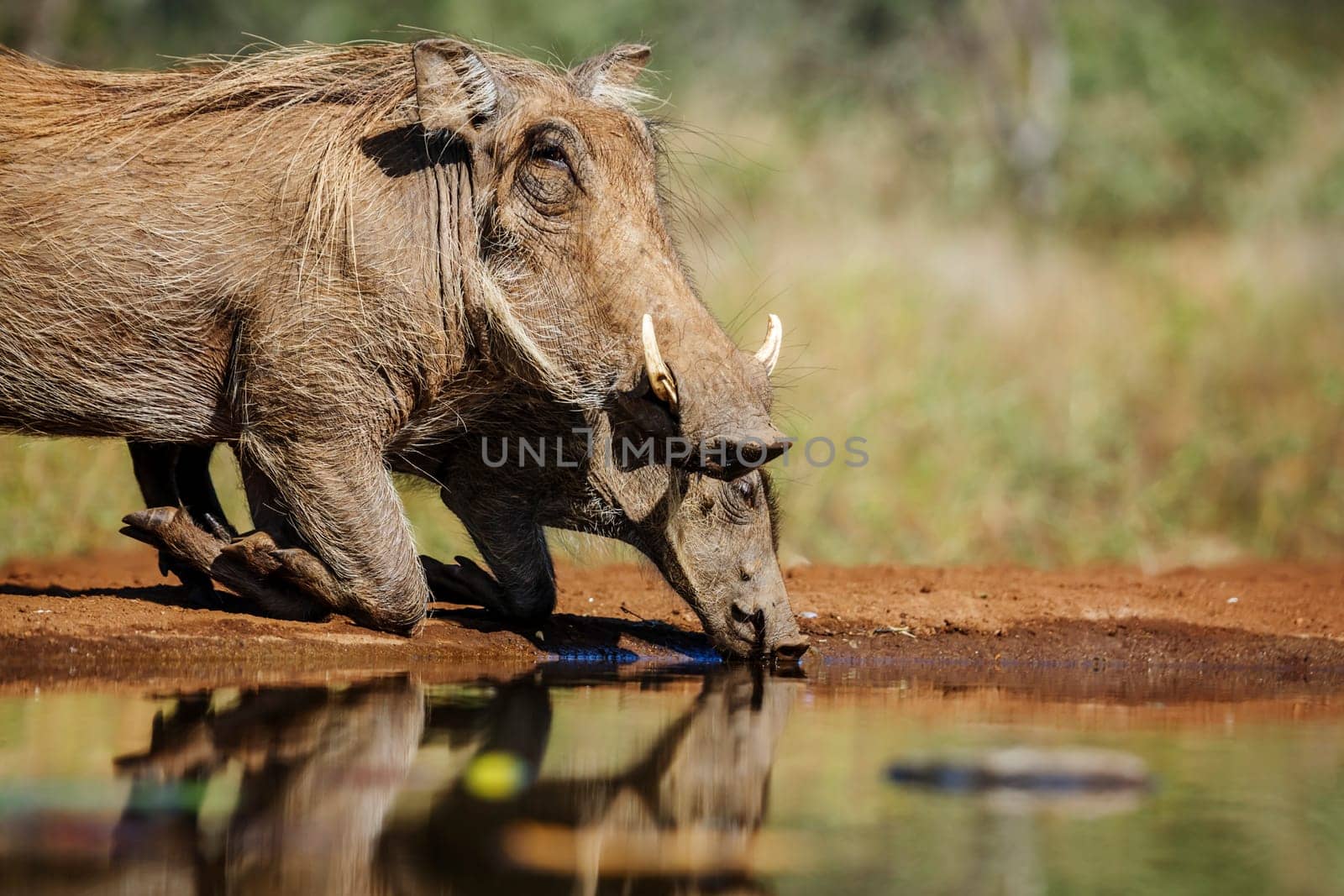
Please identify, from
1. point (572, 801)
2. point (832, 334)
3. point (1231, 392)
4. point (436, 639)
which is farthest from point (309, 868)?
point (1231, 392)

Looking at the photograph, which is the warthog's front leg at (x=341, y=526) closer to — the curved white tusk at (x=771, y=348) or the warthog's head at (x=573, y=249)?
the warthog's head at (x=573, y=249)

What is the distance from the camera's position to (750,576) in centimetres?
507

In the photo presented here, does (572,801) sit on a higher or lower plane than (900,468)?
lower

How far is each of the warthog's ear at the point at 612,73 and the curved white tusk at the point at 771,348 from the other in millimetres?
870

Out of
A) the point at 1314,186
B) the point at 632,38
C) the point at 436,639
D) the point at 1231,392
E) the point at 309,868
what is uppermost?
the point at 632,38

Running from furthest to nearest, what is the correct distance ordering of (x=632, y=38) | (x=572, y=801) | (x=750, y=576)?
(x=632, y=38)
(x=750, y=576)
(x=572, y=801)

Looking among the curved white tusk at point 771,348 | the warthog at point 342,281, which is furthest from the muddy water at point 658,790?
the curved white tusk at point 771,348

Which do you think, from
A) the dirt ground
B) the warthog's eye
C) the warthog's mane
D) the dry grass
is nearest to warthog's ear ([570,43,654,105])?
the warthog's mane

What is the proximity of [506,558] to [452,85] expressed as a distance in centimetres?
150

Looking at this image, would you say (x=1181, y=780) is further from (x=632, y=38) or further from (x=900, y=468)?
(x=632, y=38)

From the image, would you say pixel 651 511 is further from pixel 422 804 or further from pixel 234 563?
pixel 422 804

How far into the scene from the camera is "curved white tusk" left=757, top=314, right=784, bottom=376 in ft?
15.7

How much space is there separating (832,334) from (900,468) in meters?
1.07

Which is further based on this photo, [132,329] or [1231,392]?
[1231,392]
